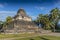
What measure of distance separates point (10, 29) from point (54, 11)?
2301 centimetres

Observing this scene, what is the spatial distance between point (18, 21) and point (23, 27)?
3068mm

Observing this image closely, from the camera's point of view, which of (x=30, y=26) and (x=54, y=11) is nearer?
(x=30, y=26)

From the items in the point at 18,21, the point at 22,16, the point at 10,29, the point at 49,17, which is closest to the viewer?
the point at 10,29

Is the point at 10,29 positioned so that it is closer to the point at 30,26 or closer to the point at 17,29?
the point at 17,29

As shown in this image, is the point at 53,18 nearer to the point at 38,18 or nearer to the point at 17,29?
the point at 38,18

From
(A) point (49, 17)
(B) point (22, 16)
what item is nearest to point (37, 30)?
(B) point (22, 16)

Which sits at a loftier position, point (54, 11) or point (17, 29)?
point (54, 11)

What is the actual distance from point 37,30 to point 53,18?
54.8 ft

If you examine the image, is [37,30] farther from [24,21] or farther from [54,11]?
[54,11]

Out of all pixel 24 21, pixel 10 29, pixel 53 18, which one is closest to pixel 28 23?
pixel 24 21

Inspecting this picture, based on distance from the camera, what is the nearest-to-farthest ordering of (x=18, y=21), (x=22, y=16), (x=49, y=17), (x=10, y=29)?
(x=10, y=29), (x=18, y=21), (x=22, y=16), (x=49, y=17)

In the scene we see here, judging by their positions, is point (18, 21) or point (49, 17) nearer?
point (18, 21)

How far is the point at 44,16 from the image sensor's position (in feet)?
264

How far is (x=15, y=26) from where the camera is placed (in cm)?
6359
